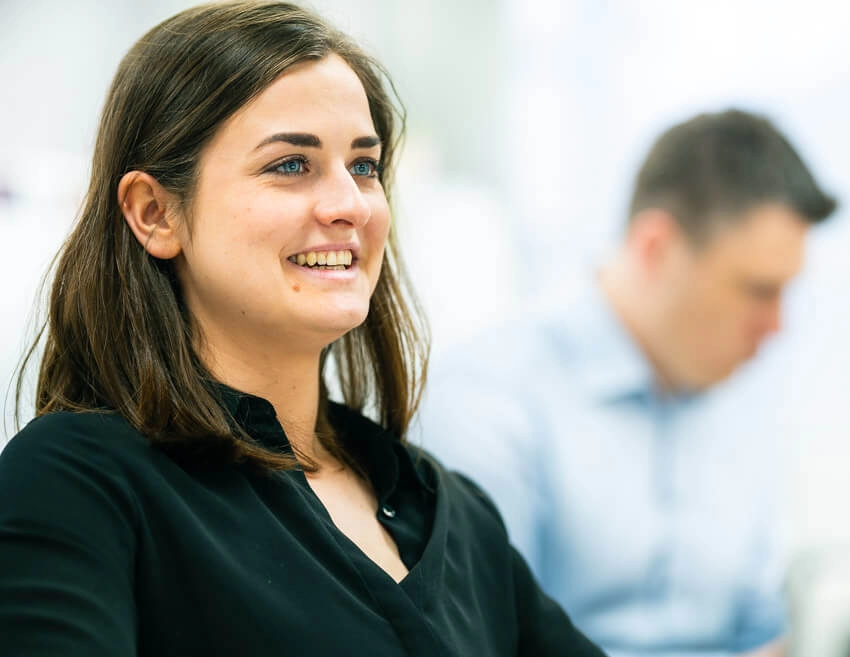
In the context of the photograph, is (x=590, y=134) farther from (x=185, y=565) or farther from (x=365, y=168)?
(x=185, y=565)

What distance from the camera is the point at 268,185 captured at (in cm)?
111

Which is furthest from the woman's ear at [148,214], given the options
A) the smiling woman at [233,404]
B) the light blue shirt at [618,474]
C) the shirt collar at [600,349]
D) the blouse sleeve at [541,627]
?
the shirt collar at [600,349]

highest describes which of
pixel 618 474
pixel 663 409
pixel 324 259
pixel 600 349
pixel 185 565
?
pixel 324 259

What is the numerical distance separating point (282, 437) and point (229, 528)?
0.46ft

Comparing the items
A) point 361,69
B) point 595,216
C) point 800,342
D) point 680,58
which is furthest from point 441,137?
point 361,69

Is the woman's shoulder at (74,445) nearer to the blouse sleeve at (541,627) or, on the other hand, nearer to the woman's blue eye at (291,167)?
the woman's blue eye at (291,167)

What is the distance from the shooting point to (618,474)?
2.37m

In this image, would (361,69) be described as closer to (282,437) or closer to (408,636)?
(282,437)

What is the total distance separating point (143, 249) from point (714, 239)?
163cm

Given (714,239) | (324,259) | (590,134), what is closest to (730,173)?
(714,239)

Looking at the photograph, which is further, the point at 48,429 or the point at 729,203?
the point at 729,203

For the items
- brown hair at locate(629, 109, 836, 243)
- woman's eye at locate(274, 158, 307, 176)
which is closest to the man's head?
brown hair at locate(629, 109, 836, 243)

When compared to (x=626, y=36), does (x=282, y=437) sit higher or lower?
lower

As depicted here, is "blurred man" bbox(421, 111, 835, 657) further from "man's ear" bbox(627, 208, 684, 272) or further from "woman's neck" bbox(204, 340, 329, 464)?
"woman's neck" bbox(204, 340, 329, 464)
